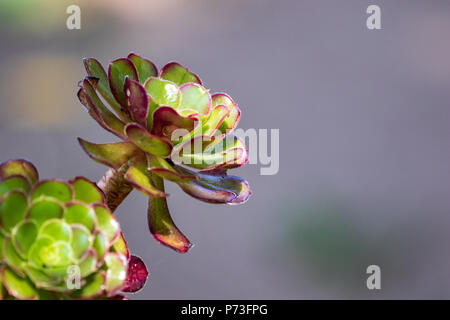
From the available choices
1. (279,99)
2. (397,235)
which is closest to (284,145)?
(279,99)

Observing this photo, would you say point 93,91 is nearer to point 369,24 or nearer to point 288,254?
point 288,254

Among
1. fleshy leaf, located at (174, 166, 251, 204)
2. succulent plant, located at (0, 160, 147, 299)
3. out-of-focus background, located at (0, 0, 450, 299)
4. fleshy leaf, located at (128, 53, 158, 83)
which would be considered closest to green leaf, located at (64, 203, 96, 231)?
succulent plant, located at (0, 160, 147, 299)

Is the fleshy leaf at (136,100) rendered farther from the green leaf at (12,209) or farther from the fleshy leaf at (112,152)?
the green leaf at (12,209)

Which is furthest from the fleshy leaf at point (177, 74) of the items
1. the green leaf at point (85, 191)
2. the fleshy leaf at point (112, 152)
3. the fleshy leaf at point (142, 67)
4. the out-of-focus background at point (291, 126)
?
the out-of-focus background at point (291, 126)

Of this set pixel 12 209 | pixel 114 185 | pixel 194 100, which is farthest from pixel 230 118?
pixel 12 209

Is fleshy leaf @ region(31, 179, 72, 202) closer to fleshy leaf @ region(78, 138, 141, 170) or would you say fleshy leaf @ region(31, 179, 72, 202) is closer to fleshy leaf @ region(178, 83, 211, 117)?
fleshy leaf @ region(78, 138, 141, 170)

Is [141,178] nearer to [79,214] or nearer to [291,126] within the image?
[79,214]
